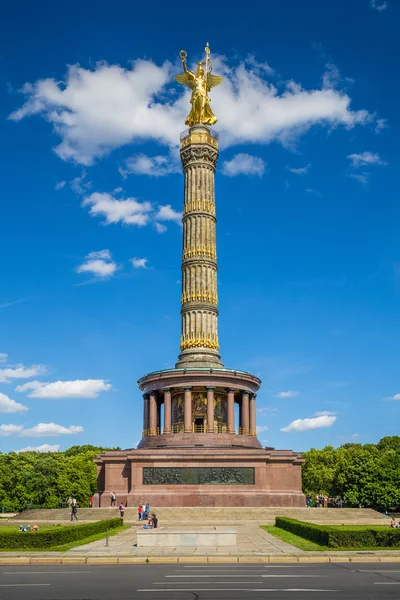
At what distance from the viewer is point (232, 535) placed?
22.1 meters

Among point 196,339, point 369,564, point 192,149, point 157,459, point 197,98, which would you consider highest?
point 197,98

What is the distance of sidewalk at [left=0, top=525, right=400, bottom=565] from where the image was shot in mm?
19266

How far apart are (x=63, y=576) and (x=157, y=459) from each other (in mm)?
25045

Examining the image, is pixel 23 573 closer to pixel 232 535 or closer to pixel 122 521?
pixel 232 535

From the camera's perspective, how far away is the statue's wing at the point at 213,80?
55812 millimetres

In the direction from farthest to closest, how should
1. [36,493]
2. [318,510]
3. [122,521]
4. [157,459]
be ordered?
[36,493] < [157,459] < [318,510] < [122,521]

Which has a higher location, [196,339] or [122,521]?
[196,339]

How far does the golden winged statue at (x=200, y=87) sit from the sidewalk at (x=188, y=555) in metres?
39.9

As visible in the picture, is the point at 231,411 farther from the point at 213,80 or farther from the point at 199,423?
the point at 213,80

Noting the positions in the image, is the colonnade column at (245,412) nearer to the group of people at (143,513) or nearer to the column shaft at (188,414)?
the column shaft at (188,414)

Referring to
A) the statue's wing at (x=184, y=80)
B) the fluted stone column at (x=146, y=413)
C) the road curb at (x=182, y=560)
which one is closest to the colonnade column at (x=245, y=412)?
the fluted stone column at (x=146, y=413)

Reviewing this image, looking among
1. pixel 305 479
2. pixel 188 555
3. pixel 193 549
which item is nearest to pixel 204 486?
pixel 193 549

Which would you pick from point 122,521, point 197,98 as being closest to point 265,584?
point 122,521

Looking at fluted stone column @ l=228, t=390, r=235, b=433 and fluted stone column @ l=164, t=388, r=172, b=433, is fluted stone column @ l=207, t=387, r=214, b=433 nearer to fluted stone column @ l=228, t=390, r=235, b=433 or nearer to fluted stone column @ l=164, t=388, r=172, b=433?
fluted stone column @ l=228, t=390, r=235, b=433
